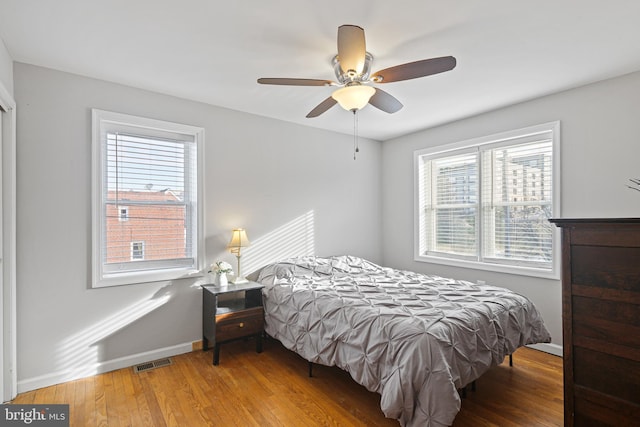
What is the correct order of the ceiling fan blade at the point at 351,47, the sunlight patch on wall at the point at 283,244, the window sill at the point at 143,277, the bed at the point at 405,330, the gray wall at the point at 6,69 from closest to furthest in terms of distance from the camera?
the ceiling fan blade at the point at 351,47 → the bed at the point at 405,330 → the gray wall at the point at 6,69 → the window sill at the point at 143,277 → the sunlight patch on wall at the point at 283,244

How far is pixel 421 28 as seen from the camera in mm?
2119

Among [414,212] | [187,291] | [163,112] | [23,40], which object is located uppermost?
[23,40]

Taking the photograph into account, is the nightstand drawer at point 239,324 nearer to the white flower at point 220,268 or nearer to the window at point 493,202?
the white flower at point 220,268

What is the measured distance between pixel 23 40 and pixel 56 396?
2579 millimetres

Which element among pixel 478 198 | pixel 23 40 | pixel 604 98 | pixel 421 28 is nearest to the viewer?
pixel 421 28

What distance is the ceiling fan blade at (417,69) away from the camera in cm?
192

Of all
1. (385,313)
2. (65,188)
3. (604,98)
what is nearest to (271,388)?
(385,313)

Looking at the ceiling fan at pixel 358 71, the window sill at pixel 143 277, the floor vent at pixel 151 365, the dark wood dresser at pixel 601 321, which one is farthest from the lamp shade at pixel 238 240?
the dark wood dresser at pixel 601 321

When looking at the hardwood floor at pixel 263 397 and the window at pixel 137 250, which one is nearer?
the hardwood floor at pixel 263 397

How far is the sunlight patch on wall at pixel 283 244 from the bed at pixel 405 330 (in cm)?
30

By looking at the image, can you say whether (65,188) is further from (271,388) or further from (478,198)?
(478,198)

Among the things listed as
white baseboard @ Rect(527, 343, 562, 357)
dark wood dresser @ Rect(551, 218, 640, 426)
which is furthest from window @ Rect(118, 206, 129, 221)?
white baseboard @ Rect(527, 343, 562, 357)

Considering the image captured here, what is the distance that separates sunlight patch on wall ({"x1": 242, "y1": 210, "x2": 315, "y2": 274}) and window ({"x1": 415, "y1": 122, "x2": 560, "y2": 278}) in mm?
1553

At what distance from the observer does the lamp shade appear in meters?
3.42
